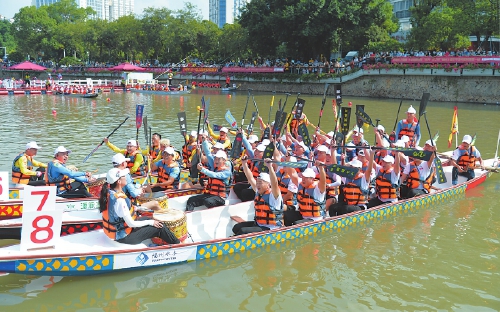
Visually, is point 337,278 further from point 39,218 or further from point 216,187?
point 39,218

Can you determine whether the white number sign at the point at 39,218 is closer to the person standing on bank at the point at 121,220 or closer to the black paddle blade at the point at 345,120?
the person standing on bank at the point at 121,220

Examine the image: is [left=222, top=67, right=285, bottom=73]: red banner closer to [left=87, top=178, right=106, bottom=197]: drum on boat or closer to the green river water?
the green river water

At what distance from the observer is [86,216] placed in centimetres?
788

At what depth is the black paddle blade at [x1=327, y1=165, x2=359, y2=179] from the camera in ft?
24.3

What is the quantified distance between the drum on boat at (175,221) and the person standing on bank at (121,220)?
11cm

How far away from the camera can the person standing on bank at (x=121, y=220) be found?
238 inches

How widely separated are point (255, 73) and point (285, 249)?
3774 cm

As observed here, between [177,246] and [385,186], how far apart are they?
4.23m

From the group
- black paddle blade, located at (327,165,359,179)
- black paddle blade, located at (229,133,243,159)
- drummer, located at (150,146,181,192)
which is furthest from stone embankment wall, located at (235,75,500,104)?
drummer, located at (150,146,181,192)

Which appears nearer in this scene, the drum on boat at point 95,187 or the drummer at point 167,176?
the drummer at point 167,176

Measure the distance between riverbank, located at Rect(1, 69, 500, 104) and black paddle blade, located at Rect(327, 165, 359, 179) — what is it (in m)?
20.4

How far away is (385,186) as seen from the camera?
8.96 m

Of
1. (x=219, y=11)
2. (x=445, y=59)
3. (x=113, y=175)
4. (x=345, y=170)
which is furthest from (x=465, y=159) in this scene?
(x=219, y=11)

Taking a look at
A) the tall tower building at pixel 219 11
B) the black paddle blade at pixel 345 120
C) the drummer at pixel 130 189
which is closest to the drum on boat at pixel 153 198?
the drummer at pixel 130 189
